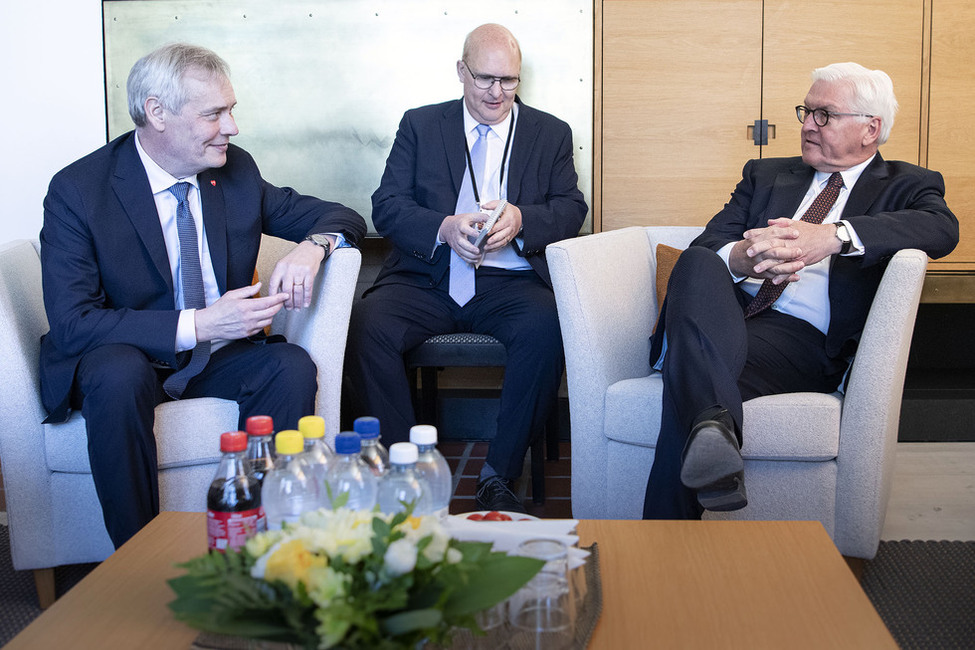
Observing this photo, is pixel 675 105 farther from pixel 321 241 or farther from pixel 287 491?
pixel 287 491

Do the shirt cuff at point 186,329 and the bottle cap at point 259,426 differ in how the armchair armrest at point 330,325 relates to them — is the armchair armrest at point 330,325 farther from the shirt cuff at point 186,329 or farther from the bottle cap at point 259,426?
the bottle cap at point 259,426

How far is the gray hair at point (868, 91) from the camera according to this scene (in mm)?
2408

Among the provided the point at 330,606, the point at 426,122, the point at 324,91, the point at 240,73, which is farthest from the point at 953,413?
the point at 330,606

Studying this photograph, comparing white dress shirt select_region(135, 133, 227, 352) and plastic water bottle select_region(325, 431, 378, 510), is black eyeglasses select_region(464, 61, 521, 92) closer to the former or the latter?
white dress shirt select_region(135, 133, 227, 352)

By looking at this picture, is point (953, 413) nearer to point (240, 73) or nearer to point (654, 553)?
point (654, 553)

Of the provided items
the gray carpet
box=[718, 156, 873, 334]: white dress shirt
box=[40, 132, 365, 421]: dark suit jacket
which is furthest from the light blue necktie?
the gray carpet

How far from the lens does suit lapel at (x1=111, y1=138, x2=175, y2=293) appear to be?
2.17 meters

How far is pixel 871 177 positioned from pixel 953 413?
134cm

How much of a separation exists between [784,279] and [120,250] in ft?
5.08

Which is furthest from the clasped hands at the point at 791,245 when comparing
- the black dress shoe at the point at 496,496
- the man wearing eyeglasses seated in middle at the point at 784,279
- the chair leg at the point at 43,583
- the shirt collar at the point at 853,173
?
the chair leg at the point at 43,583

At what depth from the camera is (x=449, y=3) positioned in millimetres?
3422

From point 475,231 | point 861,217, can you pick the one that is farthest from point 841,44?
point 475,231

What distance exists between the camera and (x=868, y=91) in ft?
7.92

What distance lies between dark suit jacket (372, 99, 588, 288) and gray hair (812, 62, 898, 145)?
83 centimetres
